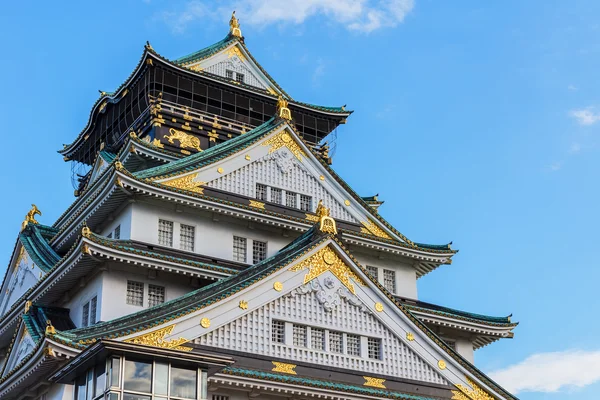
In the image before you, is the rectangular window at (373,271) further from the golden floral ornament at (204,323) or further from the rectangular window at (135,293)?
the golden floral ornament at (204,323)

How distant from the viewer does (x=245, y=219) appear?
37.8 meters

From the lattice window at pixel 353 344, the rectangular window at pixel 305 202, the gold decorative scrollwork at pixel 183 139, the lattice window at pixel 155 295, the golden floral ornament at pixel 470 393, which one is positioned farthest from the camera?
the gold decorative scrollwork at pixel 183 139


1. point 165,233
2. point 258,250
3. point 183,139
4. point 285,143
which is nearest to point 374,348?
point 258,250

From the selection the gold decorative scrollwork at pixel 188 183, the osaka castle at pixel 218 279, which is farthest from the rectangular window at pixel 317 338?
the gold decorative scrollwork at pixel 188 183

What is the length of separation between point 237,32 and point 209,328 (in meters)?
29.3

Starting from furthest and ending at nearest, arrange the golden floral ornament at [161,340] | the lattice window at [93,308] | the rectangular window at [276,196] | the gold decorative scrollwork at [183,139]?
the gold decorative scrollwork at [183,139] < the rectangular window at [276,196] < the lattice window at [93,308] < the golden floral ornament at [161,340]

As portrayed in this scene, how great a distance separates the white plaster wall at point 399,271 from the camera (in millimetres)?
40594

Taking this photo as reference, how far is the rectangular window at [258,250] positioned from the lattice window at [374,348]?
8.01 m

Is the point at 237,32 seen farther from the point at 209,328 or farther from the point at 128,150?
the point at 209,328

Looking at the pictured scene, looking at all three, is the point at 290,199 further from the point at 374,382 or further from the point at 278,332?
the point at 374,382

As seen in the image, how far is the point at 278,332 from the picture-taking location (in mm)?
30438

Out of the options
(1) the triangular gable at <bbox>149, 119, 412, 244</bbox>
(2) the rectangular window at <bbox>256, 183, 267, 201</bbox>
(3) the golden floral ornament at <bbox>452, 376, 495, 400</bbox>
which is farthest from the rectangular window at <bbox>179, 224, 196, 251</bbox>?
(3) the golden floral ornament at <bbox>452, 376, 495, 400</bbox>

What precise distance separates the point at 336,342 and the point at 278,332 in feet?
8.03

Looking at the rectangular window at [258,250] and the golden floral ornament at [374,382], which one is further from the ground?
the rectangular window at [258,250]
